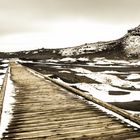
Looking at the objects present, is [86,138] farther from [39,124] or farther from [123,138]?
[39,124]

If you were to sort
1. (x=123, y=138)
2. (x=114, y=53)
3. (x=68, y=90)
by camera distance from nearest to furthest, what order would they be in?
(x=123, y=138) < (x=68, y=90) < (x=114, y=53)

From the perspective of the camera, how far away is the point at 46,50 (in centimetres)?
16425

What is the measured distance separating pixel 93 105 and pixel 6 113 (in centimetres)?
229

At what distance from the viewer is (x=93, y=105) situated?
336 inches

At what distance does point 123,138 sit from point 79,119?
1.69 m

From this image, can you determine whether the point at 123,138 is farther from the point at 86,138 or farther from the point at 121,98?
the point at 121,98

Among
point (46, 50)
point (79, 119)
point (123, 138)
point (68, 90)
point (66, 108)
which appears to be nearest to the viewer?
point (123, 138)

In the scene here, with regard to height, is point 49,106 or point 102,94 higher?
point 49,106

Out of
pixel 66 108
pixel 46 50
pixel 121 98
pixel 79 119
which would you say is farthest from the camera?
pixel 46 50

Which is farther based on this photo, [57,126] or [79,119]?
[79,119]

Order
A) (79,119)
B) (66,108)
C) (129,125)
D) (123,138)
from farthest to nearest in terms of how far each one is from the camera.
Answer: (66,108) < (79,119) < (129,125) < (123,138)

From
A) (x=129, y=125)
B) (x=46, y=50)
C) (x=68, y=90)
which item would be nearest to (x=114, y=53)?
(x=46, y=50)

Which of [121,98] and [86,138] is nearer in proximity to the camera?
[86,138]

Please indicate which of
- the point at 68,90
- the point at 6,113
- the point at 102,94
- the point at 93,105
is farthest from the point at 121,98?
the point at 6,113
